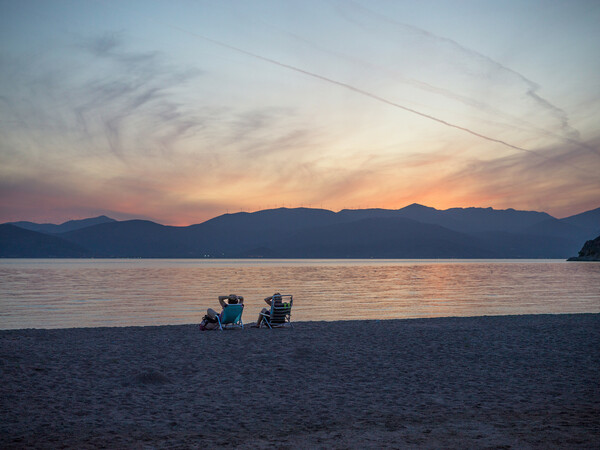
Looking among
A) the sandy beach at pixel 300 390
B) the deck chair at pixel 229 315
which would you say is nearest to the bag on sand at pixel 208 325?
the deck chair at pixel 229 315

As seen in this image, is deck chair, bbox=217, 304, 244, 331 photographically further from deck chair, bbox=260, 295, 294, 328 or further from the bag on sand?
deck chair, bbox=260, 295, 294, 328

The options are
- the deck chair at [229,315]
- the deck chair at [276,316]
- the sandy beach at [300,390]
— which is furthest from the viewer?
the deck chair at [276,316]

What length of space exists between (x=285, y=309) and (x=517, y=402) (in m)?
9.46

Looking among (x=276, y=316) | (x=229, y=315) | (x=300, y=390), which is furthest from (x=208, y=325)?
(x=300, y=390)

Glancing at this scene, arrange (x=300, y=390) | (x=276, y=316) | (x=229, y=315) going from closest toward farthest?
(x=300, y=390) < (x=229, y=315) < (x=276, y=316)

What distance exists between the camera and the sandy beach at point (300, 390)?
233 inches

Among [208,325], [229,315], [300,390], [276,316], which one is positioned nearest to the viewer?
[300,390]

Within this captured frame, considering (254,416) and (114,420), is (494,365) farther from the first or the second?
(114,420)

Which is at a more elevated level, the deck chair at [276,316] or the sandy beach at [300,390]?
the deck chair at [276,316]

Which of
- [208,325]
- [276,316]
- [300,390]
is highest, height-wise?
[276,316]

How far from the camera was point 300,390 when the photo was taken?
8.27 meters

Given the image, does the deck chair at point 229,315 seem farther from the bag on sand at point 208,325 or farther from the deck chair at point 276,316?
the deck chair at point 276,316

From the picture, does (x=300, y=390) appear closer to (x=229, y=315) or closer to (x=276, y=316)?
(x=229, y=315)

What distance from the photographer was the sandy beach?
591 centimetres
